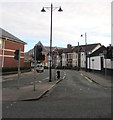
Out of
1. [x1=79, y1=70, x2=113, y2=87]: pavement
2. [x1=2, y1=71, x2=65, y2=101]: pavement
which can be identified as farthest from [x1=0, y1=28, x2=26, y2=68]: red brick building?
[x1=2, y1=71, x2=65, y2=101]: pavement

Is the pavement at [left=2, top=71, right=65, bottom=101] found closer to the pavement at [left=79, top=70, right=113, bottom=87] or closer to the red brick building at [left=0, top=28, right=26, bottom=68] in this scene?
the pavement at [left=79, top=70, right=113, bottom=87]

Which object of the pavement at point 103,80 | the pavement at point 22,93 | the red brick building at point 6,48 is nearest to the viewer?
the pavement at point 22,93

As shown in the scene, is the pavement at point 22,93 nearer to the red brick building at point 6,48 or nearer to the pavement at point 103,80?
the pavement at point 103,80

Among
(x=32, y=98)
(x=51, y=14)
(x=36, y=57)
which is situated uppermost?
(x=51, y=14)

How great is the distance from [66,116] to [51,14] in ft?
59.4

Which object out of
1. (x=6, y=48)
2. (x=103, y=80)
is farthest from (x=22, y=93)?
(x=6, y=48)

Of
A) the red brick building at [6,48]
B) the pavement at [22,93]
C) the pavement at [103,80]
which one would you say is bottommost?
the pavement at [103,80]

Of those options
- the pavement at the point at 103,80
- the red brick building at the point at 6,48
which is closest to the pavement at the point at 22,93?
the pavement at the point at 103,80

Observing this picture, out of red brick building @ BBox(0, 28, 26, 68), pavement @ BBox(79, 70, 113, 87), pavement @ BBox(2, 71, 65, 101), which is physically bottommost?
pavement @ BBox(79, 70, 113, 87)

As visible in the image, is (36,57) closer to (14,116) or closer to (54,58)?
(14,116)

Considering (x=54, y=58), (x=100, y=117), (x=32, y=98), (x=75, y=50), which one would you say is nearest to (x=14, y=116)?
(x=100, y=117)

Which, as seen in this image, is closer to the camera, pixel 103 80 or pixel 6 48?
pixel 103 80

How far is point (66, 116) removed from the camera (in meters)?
8.16

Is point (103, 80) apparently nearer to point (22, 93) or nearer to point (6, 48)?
point (22, 93)
